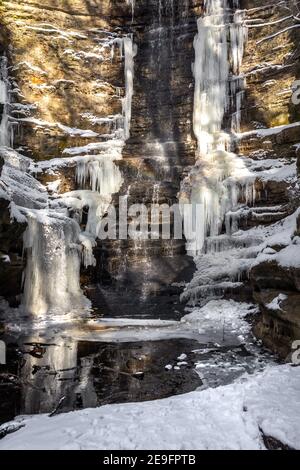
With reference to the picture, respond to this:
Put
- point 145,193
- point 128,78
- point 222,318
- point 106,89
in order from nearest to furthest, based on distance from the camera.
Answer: point 222,318
point 145,193
point 106,89
point 128,78

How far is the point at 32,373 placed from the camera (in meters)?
6.74

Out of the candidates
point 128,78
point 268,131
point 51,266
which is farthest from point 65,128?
point 268,131

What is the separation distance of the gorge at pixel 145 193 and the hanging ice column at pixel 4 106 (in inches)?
2.3

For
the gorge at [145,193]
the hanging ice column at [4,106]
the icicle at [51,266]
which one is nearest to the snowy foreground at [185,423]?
the gorge at [145,193]

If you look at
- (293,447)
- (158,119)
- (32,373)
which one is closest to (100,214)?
(158,119)

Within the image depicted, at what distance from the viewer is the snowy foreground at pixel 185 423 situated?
354 cm

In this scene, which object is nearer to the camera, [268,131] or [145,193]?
[268,131]

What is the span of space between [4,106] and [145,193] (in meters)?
8.56

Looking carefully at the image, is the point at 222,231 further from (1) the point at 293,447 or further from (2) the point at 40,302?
(1) the point at 293,447

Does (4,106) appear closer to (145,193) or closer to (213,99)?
(145,193)

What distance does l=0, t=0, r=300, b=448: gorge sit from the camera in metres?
7.48

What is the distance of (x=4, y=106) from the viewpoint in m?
18.6

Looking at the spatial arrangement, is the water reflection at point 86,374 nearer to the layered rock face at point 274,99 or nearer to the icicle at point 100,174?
the layered rock face at point 274,99

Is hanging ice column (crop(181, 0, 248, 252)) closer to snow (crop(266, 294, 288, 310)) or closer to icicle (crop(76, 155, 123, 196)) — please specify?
icicle (crop(76, 155, 123, 196))
